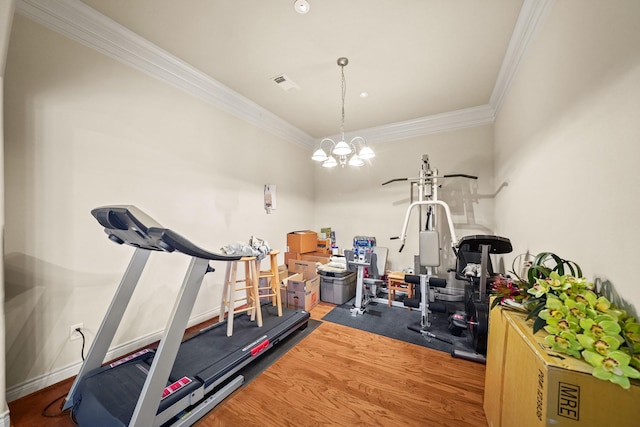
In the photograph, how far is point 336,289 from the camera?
3486mm

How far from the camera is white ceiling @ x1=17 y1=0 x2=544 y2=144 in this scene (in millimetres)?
1846

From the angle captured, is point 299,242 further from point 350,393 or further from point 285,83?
point 350,393

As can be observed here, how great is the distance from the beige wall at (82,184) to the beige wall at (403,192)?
2518 mm

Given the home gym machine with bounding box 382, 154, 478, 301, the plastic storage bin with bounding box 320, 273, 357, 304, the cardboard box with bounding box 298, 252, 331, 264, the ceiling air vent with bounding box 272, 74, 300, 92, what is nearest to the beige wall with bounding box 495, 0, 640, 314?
the home gym machine with bounding box 382, 154, 478, 301

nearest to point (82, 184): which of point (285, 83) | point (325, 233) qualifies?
point (285, 83)

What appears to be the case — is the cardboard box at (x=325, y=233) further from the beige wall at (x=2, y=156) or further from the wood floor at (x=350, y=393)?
the beige wall at (x=2, y=156)

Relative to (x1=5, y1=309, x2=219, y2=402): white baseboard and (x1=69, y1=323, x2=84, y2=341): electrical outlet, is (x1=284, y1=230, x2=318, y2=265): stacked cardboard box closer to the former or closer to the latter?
(x1=5, y1=309, x2=219, y2=402): white baseboard

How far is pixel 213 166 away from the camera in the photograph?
9.61 ft

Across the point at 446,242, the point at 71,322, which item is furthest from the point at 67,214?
the point at 446,242

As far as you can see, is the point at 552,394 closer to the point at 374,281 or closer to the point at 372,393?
the point at 372,393

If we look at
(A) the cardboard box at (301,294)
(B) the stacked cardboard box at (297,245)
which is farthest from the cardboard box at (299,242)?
(A) the cardboard box at (301,294)

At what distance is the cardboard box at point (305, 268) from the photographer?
3.61 m

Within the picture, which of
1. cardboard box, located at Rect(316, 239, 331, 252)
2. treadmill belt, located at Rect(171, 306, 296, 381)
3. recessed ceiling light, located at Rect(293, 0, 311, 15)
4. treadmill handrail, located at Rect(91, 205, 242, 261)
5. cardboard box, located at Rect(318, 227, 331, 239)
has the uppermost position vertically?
recessed ceiling light, located at Rect(293, 0, 311, 15)

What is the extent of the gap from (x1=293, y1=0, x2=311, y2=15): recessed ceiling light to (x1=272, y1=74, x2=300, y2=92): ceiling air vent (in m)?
0.91
